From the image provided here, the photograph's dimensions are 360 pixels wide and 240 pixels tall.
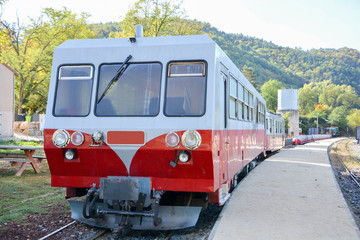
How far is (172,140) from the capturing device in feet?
19.2

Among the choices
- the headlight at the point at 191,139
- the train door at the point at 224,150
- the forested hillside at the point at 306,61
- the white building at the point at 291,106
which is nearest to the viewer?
the headlight at the point at 191,139

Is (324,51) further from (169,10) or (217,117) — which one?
(217,117)

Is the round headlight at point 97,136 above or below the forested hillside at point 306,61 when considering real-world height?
below

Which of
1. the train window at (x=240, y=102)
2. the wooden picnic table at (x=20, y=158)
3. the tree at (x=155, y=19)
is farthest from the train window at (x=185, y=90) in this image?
the tree at (x=155, y=19)

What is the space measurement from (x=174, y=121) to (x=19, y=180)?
7.34 m

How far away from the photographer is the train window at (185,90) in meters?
5.95

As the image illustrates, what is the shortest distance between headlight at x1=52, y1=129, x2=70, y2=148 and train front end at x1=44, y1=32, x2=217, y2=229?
0.02m

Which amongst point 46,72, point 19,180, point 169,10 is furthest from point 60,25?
point 19,180

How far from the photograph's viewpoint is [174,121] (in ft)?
19.4

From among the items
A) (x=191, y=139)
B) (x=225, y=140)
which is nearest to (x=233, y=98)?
(x=225, y=140)

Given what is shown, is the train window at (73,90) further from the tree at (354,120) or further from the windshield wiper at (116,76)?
the tree at (354,120)

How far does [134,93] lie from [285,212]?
3750mm

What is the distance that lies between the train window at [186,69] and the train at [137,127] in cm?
2

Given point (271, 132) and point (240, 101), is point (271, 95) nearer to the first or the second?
point (271, 132)
